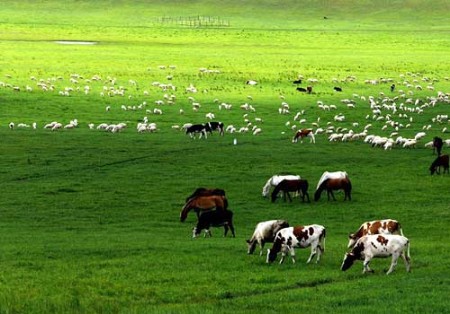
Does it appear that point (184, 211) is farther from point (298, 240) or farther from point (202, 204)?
point (298, 240)

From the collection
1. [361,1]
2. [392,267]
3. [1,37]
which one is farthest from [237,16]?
[392,267]

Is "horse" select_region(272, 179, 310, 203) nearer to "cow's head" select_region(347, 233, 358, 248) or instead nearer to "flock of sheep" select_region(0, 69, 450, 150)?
"cow's head" select_region(347, 233, 358, 248)

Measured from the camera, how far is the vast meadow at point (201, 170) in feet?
53.6

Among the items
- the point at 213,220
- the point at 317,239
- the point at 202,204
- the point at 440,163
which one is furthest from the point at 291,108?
the point at 317,239

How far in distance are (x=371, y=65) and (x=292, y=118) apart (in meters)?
30.9

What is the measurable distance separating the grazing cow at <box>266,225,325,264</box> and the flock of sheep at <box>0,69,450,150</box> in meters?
20.7

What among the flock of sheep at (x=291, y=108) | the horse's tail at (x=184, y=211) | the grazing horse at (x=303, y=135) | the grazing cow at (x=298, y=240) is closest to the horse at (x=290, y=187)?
the horse's tail at (x=184, y=211)

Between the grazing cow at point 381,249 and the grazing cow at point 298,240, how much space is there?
4.02 ft

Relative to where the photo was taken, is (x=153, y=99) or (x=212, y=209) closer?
(x=212, y=209)

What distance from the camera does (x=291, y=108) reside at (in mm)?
52844

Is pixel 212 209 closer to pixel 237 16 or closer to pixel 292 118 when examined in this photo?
pixel 292 118

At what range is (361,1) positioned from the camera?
168125mm

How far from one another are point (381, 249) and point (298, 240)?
210 cm

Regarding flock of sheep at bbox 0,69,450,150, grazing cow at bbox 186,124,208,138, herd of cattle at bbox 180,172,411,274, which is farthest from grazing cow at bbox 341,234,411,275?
grazing cow at bbox 186,124,208,138
